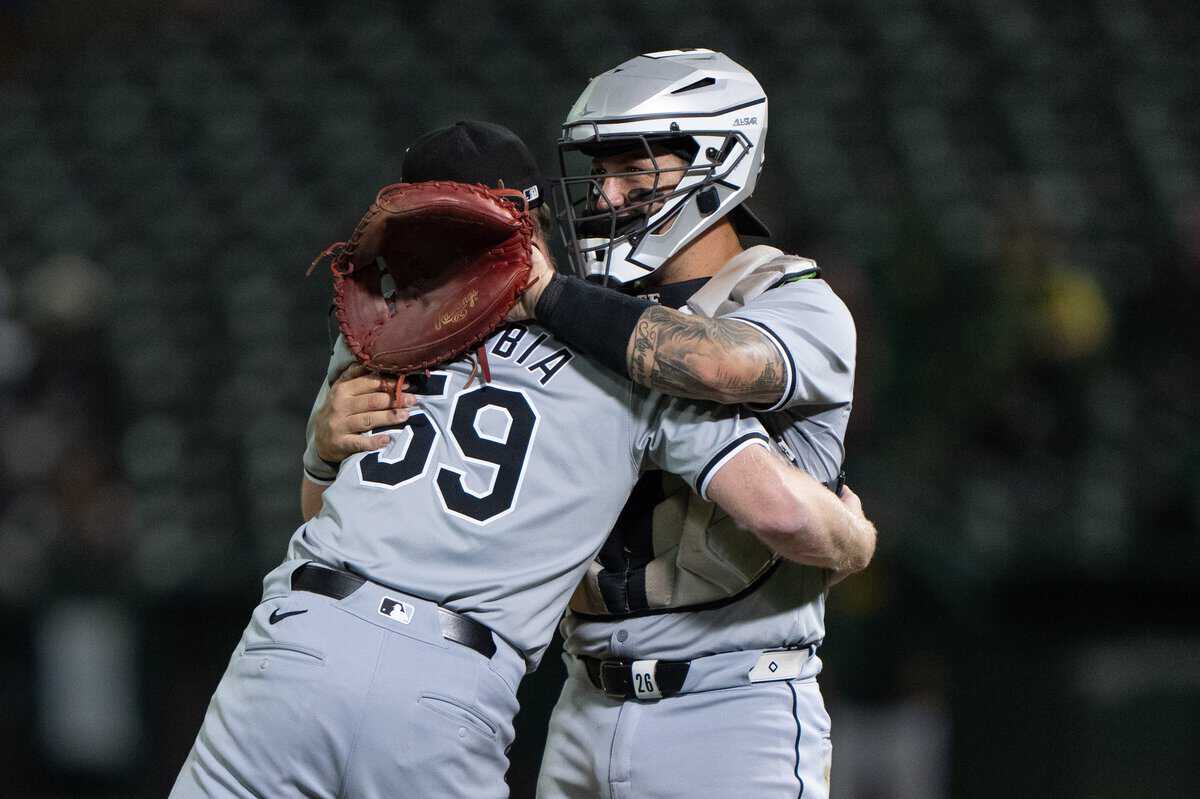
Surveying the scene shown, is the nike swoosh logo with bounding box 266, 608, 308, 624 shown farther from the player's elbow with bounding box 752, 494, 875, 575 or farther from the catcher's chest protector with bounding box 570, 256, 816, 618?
the player's elbow with bounding box 752, 494, 875, 575

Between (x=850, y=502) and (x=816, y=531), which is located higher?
(x=816, y=531)

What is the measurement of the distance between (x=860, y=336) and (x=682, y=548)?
315 cm

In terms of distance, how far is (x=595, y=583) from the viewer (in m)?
2.74

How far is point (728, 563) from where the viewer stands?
2.62 meters

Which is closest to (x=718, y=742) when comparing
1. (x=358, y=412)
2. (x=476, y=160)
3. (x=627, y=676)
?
(x=627, y=676)

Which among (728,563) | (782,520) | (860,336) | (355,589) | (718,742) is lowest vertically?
(860,336)

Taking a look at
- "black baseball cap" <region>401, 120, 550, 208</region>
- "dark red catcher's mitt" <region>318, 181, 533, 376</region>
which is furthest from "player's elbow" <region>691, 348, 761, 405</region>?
"black baseball cap" <region>401, 120, 550, 208</region>

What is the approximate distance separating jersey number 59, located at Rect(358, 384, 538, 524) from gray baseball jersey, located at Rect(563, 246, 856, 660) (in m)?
0.42

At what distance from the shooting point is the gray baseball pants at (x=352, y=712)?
2223 millimetres

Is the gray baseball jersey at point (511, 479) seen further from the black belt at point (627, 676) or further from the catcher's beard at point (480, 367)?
the black belt at point (627, 676)

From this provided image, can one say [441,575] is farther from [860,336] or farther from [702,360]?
[860,336]

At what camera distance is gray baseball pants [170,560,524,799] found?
2.22 metres

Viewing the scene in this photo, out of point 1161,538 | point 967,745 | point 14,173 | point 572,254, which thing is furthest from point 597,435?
point 14,173

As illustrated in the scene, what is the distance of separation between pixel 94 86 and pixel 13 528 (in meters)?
4.29
